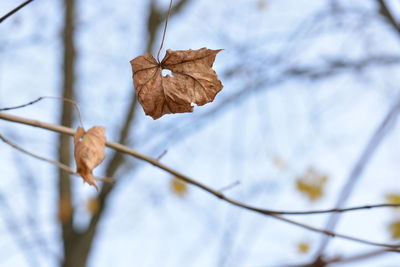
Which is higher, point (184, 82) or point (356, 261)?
point (184, 82)

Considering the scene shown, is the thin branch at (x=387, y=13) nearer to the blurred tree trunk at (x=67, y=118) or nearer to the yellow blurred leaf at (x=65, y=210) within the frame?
the blurred tree trunk at (x=67, y=118)

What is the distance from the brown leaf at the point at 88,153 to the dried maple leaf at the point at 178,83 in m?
0.13

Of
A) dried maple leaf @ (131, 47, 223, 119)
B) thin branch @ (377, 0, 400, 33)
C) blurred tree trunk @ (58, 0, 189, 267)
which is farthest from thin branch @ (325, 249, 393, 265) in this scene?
blurred tree trunk @ (58, 0, 189, 267)

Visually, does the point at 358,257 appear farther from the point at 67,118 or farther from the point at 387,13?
the point at 67,118

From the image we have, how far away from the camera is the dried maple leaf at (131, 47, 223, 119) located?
0.76 meters

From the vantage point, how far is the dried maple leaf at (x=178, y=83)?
30.0 inches

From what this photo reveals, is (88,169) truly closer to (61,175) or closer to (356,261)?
(356,261)

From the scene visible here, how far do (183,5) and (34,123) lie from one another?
9.39 ft

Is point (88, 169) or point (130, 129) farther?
point (130, 129)

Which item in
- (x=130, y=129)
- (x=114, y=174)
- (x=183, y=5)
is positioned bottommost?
(x=114, y=174)

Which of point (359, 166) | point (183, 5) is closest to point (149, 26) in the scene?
point (183, 5)

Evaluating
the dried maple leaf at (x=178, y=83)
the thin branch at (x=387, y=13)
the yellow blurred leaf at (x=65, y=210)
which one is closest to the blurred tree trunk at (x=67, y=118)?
the yellow blurred leaf at (x=65, y=210)

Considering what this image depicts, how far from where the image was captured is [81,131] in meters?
0.85

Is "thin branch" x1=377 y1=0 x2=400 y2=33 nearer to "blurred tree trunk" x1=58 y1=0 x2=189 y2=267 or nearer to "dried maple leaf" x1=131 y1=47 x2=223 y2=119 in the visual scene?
"dried maple leaf" x1=131 y1=47 x2=223 y2=119
